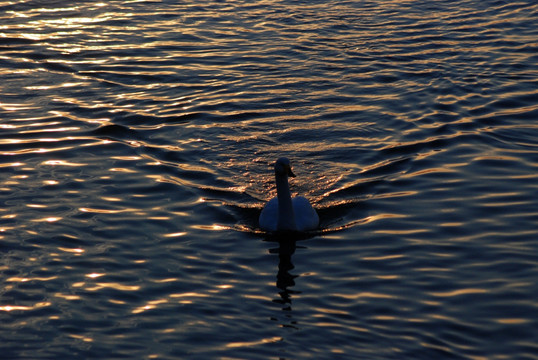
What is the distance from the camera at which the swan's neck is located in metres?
14.5

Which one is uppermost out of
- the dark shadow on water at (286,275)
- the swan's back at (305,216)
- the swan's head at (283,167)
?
the swan's head at (283,167)

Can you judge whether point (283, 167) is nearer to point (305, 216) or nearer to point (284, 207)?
point (284, 207)

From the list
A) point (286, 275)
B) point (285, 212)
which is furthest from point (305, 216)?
point (286, 275)

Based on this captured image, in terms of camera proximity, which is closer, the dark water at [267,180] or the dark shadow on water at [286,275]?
the dark water at [267,180]

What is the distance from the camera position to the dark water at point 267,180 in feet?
37.9

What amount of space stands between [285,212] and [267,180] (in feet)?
7.64

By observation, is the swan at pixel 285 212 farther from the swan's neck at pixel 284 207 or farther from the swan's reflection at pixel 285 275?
the swan's reflection at pixel 285 275

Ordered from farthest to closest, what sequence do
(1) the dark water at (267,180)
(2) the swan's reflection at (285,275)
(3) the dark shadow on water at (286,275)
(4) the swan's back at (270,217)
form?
(4) the swan's back at (270,217)
(2) the swan's reflection at (285,275)
(3) the dark shadow on water at (286,275)
(1) the dark water at (267,180)

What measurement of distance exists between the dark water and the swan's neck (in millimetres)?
313

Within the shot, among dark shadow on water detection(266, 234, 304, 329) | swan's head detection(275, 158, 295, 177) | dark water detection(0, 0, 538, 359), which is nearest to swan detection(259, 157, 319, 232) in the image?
swan's head detection(275, 158, 295, 177)

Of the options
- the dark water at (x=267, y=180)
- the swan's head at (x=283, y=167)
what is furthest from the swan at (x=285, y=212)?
the dark water at (x=267, y=180)

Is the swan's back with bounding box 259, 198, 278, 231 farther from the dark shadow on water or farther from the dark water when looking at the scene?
the dark water

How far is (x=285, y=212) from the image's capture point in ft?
47.7

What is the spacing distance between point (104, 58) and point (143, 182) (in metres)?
8.38
